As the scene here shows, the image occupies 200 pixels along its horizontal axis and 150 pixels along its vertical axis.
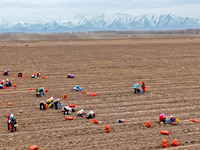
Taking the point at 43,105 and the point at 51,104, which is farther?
the point at 51,104

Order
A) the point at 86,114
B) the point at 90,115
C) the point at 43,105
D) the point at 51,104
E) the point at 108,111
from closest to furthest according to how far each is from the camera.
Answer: the point at 90,115
the point at 86,114
the point at 108,111
the point at 43,105
the point at 51,104

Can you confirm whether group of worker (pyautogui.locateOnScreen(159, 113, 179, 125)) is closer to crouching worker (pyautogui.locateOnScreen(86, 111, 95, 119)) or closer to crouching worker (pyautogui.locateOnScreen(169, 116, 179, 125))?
crouching worker (pyautogui.locateOnScreen(169, 116, 179, 125))

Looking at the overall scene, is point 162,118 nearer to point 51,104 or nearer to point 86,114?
point 86,114

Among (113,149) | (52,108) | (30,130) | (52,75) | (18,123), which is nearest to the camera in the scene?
(113,149)

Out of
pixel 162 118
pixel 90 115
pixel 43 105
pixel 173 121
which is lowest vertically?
pixel 173 121

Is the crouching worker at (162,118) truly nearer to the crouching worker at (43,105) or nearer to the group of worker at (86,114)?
the group of worker at (86,114)

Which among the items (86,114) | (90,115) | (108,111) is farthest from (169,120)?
(86,114)

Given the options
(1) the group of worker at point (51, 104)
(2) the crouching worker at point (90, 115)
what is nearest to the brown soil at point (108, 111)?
(2) the crouching worker at point (90, 115)

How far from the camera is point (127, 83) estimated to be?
72.8 feet

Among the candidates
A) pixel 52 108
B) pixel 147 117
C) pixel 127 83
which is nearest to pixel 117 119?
pixel 147 117

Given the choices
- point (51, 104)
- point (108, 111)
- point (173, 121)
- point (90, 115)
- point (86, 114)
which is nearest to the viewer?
point (173, 121)

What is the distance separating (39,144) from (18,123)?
2720 mm

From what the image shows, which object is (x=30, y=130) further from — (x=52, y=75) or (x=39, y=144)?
(x=52, y=75)

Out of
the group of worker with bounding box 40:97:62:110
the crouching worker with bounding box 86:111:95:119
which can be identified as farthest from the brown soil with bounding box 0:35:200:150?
the group of worker with bounding box 40:97:62:110
